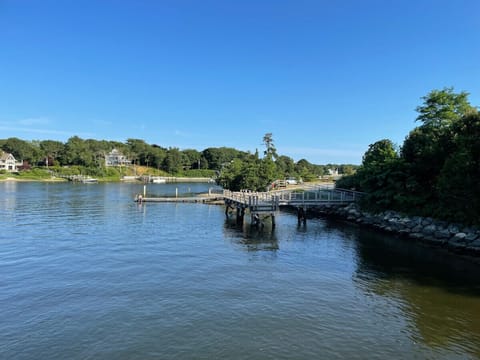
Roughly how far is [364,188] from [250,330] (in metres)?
29.8

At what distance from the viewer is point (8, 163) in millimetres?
119312

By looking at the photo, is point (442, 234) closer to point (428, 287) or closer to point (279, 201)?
point (428, 287)

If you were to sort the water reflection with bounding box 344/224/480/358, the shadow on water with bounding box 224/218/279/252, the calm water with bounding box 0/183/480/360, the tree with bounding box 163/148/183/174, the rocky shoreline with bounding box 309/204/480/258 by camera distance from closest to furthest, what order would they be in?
the calm water with bounding box 0/183/480/360 → the water reflection with bounding box 344/224/480/358 → the rocky shoreline with bounding box 309/204/480/258 → the shadow on water with bounding box 224/218/279/252 → the tree with bounding box 163/148/183/174

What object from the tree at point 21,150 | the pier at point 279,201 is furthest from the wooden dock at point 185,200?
the tree at point 21,150

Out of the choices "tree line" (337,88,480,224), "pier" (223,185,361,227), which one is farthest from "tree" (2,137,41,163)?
"tree line" (337,88,480,224)

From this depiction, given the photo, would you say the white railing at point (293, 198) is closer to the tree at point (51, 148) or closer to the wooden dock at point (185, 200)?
the wooden dock at point (185, 200)

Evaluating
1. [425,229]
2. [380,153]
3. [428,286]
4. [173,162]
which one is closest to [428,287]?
[428,286]

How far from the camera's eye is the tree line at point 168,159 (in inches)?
2435

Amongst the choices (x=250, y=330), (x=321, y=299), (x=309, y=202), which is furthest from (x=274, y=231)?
(x=250, y=330)

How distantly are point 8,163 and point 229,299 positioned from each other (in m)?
134

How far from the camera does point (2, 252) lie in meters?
21.2

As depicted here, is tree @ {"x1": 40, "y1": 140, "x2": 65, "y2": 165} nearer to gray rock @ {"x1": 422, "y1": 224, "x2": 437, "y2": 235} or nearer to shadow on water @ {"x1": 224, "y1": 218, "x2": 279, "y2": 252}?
shadow on water @ {"x1": 224, "y1": 218, "x2": 279, "y2": 252}

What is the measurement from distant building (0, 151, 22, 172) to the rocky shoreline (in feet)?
406

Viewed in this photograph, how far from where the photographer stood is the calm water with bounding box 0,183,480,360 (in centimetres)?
1092
